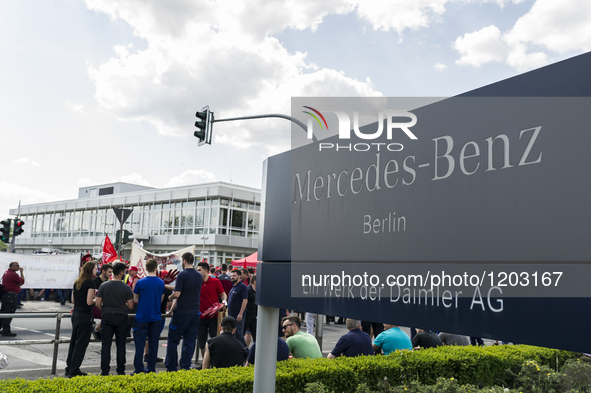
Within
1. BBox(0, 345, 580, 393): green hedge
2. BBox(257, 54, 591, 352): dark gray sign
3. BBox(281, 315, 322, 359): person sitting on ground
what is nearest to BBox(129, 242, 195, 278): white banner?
BBox(281, 315, 322, 359): person sitting on ground

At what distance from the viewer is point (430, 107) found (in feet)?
4.91

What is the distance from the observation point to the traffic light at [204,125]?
12984 millimetres

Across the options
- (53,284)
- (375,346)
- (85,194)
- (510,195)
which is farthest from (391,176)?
(85,194)

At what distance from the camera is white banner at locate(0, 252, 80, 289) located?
1305 centimetres

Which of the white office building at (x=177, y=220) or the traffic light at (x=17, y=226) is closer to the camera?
the traffic light at (x=17, y=226)

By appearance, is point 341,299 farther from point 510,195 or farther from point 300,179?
point 510,195

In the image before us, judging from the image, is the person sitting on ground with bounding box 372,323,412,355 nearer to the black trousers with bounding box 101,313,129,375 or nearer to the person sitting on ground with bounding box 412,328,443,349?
the person sitting on ground with bounding box 412,328,443,349

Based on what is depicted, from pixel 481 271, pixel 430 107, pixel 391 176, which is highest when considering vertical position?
pixel 430 107

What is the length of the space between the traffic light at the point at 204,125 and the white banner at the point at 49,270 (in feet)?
16.3

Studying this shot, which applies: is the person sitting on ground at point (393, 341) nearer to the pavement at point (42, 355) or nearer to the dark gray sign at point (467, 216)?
the pavement at point (42, 355)

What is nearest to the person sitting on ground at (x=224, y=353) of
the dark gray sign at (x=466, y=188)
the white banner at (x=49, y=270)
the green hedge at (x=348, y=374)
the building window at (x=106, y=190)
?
the green hedge at (x=348, y=374)

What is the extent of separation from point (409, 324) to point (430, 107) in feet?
2.28

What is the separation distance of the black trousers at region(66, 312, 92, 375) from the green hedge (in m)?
2.80

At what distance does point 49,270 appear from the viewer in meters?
13.3
